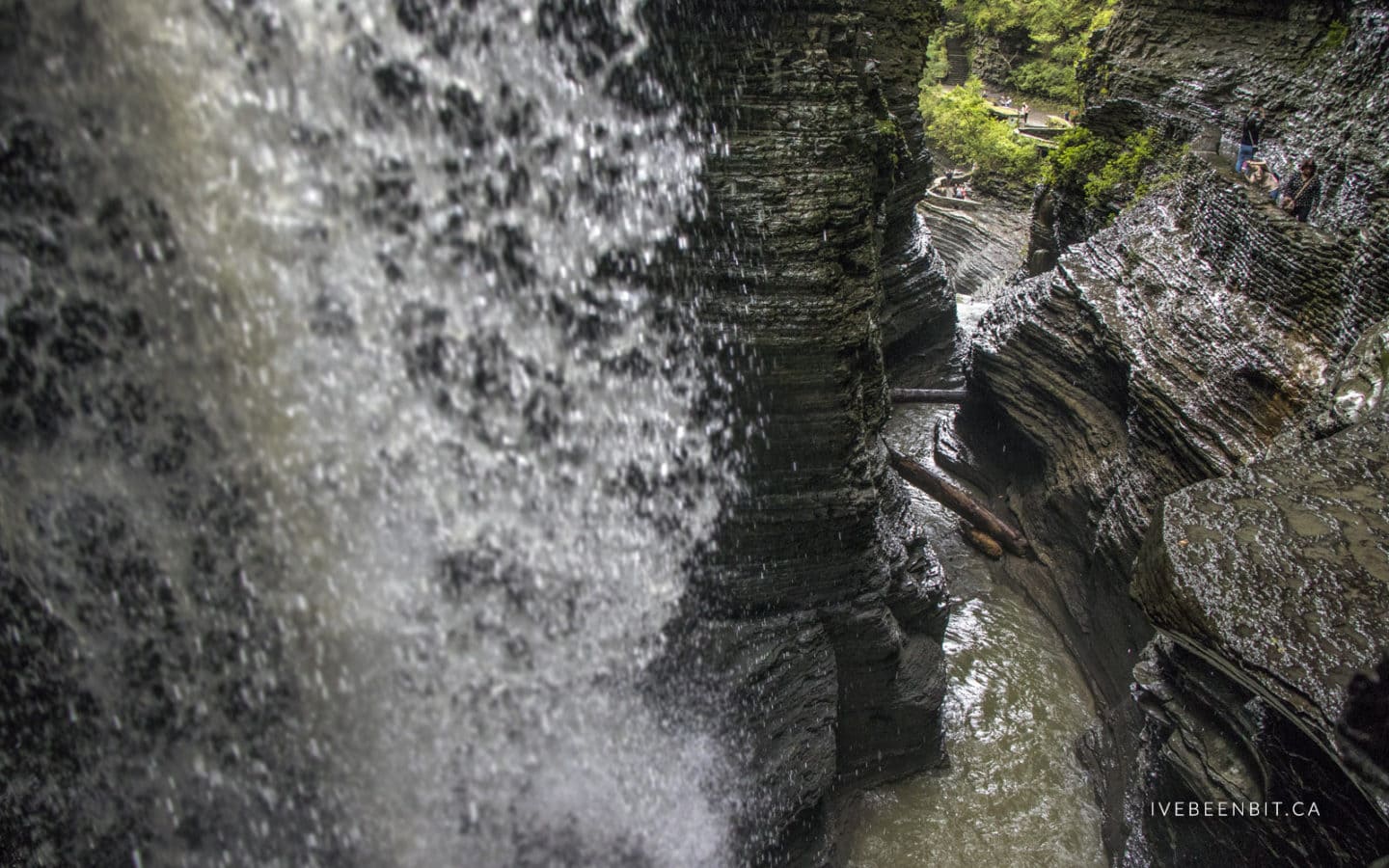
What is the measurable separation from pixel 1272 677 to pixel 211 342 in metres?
5.90

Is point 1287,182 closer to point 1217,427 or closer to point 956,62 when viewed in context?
point 1217,427

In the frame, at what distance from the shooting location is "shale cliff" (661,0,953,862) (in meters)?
4.70

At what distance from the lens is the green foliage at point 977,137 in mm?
19250

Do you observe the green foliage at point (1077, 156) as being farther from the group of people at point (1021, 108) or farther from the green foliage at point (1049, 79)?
the green foliage at point (1049, 79)

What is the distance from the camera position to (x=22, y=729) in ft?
14.0

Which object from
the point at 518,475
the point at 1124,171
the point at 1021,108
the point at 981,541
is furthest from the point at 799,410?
the point at 1021,108

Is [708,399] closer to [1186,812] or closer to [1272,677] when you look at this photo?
[1272,677]

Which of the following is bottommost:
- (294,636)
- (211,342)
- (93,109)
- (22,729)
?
(22,729)

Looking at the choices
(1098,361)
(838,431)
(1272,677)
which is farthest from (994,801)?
(1098,361)

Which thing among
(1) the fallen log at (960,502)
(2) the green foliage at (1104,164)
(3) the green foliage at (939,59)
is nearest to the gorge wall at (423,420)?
(1) the fallen log at (960,502)

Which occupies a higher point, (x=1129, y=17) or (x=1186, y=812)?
(x=1129, y=17)

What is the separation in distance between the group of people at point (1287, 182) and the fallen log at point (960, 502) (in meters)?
4.54

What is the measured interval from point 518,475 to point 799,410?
6.52ft

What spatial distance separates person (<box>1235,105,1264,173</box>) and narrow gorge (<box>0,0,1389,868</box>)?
2685mm
